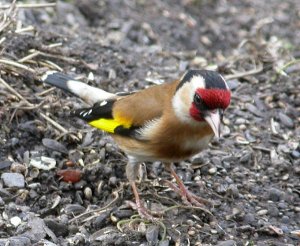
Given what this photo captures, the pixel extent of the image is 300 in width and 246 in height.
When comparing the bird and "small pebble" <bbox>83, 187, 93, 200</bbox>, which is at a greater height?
the bird

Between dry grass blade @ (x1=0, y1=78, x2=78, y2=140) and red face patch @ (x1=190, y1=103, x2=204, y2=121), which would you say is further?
dry grass blade @ (x1=0, y1=78, x2=78, y2=140)

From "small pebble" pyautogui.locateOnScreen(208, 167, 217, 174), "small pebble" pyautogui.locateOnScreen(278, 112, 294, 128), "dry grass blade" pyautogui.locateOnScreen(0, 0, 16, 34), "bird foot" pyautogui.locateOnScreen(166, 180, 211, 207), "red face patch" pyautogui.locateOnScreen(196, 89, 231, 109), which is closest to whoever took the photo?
"red face patch" pyautogui.locateOnScreen(196, 89, 231, 109)

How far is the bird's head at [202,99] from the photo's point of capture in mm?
4427

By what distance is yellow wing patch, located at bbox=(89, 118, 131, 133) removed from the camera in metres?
4.97

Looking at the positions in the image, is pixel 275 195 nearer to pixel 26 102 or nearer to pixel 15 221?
pixel 15 221

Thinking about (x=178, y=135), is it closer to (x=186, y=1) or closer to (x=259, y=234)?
(x=259, y=234)

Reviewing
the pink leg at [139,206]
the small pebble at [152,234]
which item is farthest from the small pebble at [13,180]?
the small pebble at [152,234]

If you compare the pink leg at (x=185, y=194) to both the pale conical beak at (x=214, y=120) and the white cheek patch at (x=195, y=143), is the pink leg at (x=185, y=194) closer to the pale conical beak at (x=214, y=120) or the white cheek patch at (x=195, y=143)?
the white cheek patch at (x=195, y=143)

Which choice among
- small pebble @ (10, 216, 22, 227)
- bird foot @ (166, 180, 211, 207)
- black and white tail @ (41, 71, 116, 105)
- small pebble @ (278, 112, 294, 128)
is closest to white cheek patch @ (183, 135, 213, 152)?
bird foot @ (166, 180, 211, 207)

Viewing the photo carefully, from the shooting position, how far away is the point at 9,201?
484 cm

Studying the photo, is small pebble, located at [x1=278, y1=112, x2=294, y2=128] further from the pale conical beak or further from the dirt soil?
the pale conical beak

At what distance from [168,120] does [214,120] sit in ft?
→ 1.25

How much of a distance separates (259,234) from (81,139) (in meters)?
1.57

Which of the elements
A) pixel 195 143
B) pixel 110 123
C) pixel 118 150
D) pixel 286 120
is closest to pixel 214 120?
pixel 195 143
